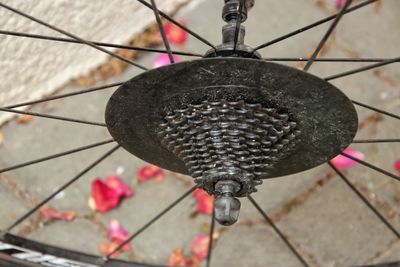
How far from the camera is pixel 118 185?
1.89 m

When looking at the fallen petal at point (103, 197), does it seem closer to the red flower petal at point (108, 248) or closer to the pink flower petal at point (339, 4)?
the red flower petal at point (108, 248)

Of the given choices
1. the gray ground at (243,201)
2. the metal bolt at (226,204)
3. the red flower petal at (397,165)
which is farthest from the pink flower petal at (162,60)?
the metal bolt at (226,204)

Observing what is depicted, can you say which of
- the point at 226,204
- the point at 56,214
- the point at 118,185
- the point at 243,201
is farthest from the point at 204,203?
the point at 226,204

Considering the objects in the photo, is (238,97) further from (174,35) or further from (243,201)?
(174,35)

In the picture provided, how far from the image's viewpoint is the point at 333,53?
85.4 inches

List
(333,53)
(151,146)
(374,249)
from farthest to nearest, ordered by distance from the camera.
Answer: (333,53), (374,249), (151,146)

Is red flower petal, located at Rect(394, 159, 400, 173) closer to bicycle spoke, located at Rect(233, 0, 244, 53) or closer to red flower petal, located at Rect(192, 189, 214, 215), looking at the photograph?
red flower petal, located at Rect(192, 189, 214, 215)

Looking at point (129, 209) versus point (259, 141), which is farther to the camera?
point (129, 209)

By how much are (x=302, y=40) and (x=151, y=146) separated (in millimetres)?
1104

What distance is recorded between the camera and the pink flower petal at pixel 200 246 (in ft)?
5.83

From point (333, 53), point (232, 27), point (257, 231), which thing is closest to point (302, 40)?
point (333, 53)

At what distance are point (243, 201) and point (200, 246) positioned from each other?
0.55 feet

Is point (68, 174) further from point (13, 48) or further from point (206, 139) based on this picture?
point (206, 139)

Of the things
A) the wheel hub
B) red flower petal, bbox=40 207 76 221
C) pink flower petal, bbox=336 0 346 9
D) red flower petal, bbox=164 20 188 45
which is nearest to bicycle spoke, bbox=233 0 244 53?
the wheel hub
